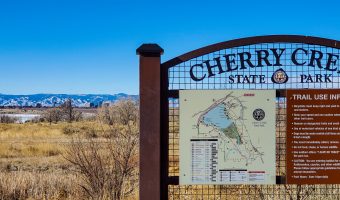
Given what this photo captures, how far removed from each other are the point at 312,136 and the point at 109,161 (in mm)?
4200

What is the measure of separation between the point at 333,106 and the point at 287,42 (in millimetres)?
966

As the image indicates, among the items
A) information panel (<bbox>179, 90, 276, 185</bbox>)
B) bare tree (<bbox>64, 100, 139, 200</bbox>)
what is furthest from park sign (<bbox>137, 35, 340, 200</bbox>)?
bare tree (<bbox>64, 100, 139, 200</bbox>)

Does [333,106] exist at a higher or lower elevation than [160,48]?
lower

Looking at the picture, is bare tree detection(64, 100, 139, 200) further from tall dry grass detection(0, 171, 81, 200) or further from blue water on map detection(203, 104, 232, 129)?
blue water on map detection(203, 104, 232, 129)

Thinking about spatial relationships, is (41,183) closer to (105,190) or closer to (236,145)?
(105,190)

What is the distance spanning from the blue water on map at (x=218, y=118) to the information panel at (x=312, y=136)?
766 mm

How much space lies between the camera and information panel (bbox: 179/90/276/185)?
5.77 meters

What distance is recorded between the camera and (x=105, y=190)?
8359 millimetres

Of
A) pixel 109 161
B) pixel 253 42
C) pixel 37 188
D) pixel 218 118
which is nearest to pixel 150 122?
pixel 218 118

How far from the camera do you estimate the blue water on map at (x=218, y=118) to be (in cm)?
580

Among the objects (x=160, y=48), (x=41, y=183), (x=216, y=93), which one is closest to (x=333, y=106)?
(x=216, y=93)

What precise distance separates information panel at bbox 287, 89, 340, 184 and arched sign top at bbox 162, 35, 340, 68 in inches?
24.0

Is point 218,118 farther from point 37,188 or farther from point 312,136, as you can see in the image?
point 37,188

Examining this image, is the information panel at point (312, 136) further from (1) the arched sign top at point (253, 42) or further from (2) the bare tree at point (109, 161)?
Result: (2) the bare tree at point (109, 161)
